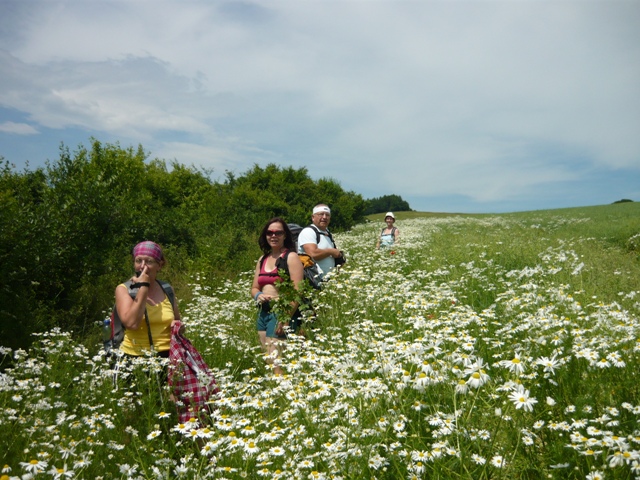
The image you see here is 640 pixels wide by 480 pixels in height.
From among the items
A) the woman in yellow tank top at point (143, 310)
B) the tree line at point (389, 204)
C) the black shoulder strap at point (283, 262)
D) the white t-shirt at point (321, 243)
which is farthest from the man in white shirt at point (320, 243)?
the tree line at point (389, 204)

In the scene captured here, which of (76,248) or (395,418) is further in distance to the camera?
(76,248)

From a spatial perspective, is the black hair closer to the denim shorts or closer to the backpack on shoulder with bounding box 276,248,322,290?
the backpack on shoulder with bounding box 276,248,322,290

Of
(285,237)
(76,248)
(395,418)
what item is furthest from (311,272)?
(76,248)

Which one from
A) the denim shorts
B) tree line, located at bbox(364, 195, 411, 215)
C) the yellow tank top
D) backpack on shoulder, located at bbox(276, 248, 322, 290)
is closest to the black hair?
backpack on shoulder, located at bbox(276, 248, 322, 290)

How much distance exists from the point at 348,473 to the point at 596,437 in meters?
1.26

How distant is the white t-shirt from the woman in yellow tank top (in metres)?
2.26

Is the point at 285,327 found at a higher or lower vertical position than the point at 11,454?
higher

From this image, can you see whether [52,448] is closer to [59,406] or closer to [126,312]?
[59,406]

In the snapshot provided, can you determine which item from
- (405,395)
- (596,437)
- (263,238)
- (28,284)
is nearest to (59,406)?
(405,395)

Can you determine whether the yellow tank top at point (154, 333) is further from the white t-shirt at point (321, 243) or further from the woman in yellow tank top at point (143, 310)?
the white t-shirt at point (321, 243)

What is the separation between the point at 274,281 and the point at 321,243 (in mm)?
1417

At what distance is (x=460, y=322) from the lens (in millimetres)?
3588

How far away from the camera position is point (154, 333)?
3.94 metres

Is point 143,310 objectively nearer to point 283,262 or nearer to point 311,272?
point 283,262
